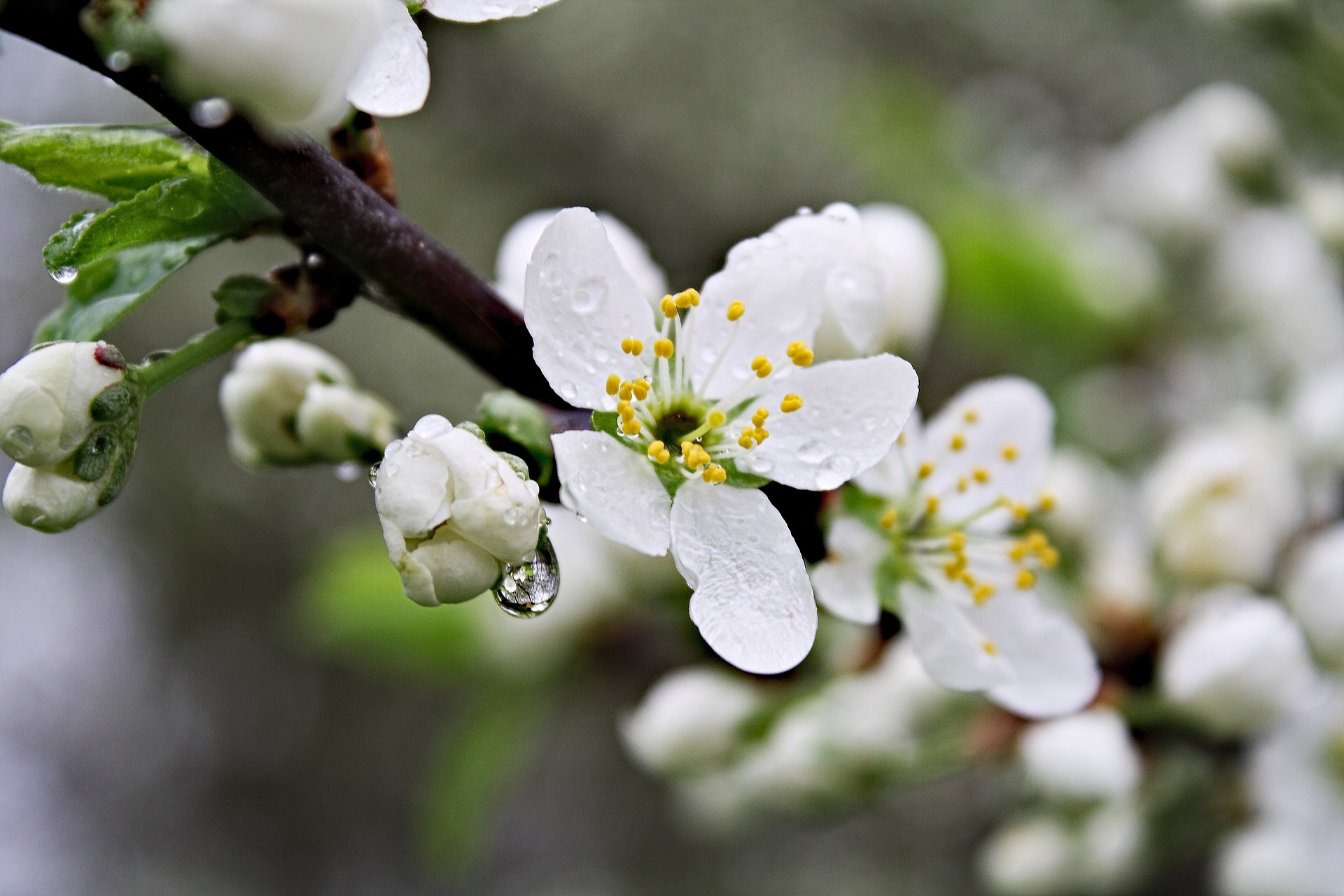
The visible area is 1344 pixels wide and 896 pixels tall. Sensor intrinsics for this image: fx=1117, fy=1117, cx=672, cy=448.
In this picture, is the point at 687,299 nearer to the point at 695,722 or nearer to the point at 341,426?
the point at 341,426

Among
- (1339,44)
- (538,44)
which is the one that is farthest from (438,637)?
(538,44)

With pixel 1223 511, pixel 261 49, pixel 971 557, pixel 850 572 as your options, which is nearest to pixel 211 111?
pixel 261 49

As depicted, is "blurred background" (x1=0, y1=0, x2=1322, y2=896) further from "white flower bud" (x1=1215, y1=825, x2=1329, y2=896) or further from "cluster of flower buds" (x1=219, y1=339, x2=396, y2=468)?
"cluster of flower buds" (x1=219, y1=339, x2=396, y2=468)

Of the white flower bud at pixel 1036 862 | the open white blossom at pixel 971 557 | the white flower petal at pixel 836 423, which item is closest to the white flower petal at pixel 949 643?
the open white blossom at pixel 971 557

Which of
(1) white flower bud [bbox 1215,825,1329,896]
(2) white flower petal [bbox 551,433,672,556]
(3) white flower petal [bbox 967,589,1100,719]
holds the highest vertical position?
(2) white flower petal [bbox 551,433,672,556]

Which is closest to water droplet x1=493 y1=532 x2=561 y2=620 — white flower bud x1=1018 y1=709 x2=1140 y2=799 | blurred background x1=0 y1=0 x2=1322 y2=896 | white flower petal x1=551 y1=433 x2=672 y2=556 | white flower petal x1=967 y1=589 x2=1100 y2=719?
white flower petal x1=551 y1=433 x2=672 y2=556

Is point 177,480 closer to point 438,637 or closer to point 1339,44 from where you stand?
point 438,637
